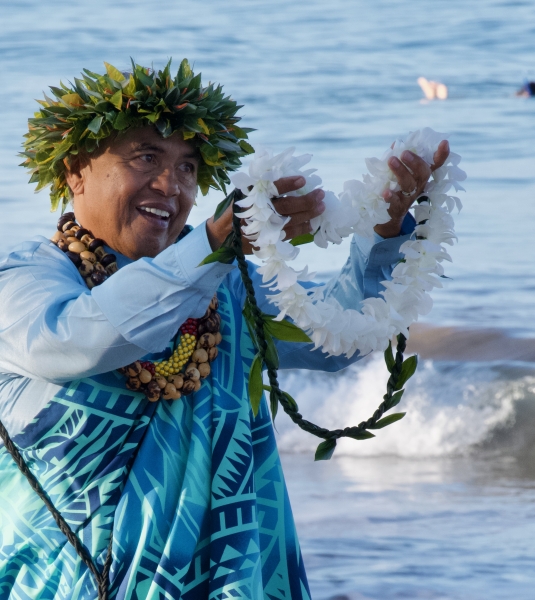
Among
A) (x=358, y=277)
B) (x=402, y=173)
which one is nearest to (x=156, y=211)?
(x=358, y=277)

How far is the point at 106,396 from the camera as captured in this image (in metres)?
2.22

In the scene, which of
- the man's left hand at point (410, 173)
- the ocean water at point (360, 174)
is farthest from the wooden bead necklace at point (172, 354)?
the ocean water at point (360, 174)

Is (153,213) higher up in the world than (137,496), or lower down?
higher up

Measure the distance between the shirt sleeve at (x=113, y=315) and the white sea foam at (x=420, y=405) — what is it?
4362mm

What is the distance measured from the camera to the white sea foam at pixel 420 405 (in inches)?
251

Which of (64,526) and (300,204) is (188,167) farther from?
(64,526)

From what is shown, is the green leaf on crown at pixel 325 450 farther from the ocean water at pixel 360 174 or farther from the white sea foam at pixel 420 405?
the white sea foam at pixel 420 405

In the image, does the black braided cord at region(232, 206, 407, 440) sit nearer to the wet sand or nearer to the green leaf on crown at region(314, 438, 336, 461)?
the green leaf on crown at region(314, 438, 336, 461)

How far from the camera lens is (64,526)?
218 cm

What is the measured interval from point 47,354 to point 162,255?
0.27 meters

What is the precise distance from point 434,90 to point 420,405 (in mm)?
9042

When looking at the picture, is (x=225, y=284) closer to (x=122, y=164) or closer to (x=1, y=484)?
(x=122, y=164)

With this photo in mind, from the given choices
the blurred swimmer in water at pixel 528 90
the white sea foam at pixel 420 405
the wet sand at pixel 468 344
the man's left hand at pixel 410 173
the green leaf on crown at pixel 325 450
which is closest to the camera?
the man's left hand at pixel 410 173

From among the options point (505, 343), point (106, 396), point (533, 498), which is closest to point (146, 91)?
point (106, 396)
